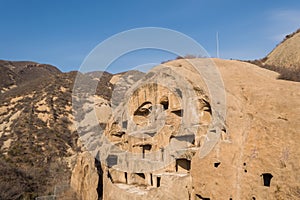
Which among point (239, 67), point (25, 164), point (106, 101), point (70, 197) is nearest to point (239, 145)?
point (239, 67)

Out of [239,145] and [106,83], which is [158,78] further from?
[106,83]

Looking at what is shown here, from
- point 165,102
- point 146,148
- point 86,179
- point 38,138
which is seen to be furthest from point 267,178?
point 38,138

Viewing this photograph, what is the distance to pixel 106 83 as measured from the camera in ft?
169

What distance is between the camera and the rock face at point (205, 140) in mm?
9242

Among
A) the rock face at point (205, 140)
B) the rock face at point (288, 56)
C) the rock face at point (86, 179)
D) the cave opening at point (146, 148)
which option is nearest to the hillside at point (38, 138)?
the rock face at point (86, 179)

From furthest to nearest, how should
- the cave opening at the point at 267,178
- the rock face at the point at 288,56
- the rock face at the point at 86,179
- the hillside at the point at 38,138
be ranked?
the hillside at the point at 38,138
the rock face at the point at 288,56
the rock face at the point at 86,179
the cave opening at the point at 267,178

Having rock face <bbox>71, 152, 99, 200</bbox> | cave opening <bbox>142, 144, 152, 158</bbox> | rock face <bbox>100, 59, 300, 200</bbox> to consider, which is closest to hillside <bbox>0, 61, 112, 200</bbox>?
rock face <bbox>71, 152, 99, 200</bbox>

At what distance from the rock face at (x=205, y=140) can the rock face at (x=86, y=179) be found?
92cm

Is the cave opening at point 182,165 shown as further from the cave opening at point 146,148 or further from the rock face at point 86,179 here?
the rock face at point 86,179

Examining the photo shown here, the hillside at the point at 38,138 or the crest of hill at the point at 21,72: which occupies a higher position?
the crest of hill at the point at 21,72

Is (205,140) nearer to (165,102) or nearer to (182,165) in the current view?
(182,165)

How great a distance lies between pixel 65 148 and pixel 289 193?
2687 cm

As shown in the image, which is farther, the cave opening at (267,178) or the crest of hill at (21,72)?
the crest of hill at (21,72)

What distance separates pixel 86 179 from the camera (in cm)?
1855
